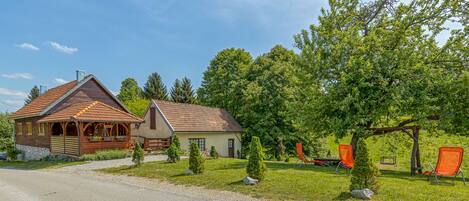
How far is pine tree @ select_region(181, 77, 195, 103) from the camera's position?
172 feet

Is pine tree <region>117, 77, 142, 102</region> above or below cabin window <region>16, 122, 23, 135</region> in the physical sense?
above

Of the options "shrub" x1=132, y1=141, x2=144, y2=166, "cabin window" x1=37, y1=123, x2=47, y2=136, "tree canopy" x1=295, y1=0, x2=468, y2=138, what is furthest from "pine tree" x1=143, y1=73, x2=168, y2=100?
"tree canopy" x1=295, y1=0, x2=468, y2=138

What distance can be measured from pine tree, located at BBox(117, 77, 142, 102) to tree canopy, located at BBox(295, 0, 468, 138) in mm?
48621

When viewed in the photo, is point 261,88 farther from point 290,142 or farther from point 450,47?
point 450,47

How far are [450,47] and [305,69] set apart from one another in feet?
21.0

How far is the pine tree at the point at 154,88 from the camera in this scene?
5456 cm

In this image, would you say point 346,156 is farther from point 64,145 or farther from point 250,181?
point 64,145

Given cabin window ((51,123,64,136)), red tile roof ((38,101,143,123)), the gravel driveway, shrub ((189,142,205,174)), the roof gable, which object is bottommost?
the gravel driveway

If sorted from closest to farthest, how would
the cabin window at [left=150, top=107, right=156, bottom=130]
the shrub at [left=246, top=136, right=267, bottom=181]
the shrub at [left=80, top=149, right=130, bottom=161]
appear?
1. the shrub at [left=246, top=136, right=267, bottom=181]
2. the shrub at [left=80, top=149, right=130, bottom=161]
3. the cabin window at [left=150, top=107, right=156, bottom=130]

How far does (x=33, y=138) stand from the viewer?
80.1ft

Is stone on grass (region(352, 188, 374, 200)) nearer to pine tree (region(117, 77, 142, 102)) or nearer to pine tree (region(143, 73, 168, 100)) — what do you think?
pine tree (region(143, 73, 168, 100))

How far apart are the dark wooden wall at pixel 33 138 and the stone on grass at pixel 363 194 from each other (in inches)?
849

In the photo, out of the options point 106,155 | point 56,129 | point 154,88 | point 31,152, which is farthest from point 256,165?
point 154,88

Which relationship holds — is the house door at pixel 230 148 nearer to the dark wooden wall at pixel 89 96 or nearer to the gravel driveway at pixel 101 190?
the dark wooden wall at pixel 89 96
